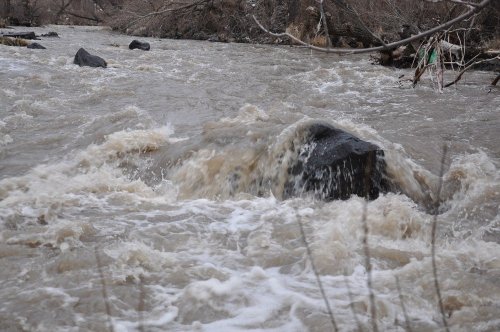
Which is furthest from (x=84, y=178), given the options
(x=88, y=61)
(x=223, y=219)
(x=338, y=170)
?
(x=88, y=61)

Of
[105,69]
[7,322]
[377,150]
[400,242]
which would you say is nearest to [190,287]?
[7,322]

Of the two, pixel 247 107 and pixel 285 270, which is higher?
pixel 247 107

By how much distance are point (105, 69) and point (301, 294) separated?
11.4 m

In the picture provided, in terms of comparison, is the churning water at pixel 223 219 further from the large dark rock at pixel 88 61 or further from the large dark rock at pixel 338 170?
the large dark rock at pixel 88 61

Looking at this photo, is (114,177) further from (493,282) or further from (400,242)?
(493,282)

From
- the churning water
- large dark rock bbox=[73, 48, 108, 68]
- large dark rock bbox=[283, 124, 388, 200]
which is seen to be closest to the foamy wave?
the churning water

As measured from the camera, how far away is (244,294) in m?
3.39

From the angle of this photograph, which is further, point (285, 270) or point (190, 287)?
point (285, 270)

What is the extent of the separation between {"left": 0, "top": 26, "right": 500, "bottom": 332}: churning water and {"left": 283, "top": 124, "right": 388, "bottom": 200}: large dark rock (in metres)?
0.15

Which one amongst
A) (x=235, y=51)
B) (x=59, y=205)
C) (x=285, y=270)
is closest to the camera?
(x=285, y=270)

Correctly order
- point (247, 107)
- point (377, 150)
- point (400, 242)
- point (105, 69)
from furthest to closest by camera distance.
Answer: point (105, 69), point (247, 107), point (377, 150), point (400, 242)

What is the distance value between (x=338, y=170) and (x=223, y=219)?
4.36 ft

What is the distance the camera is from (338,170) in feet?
16.8

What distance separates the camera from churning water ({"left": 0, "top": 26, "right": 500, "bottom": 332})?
10.5 feet
